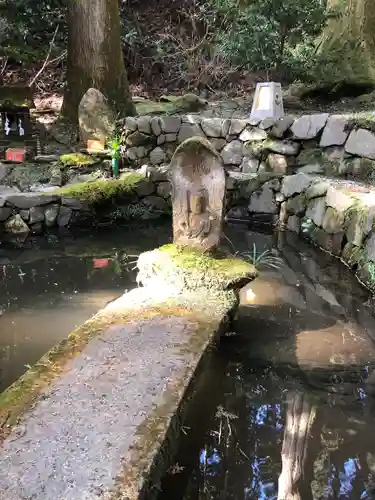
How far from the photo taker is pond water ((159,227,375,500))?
2.82 meters

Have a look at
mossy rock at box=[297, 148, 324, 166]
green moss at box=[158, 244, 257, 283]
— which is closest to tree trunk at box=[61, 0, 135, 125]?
mossy rock at box=[297, 148, 324, 166]

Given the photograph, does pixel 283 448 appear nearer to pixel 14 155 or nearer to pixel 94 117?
pixel 14 155

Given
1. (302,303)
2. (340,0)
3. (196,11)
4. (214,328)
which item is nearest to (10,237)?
(302,303)

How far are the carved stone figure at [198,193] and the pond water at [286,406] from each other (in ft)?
2.45

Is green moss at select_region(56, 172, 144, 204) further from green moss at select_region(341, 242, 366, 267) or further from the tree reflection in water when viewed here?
the tree reflection in water

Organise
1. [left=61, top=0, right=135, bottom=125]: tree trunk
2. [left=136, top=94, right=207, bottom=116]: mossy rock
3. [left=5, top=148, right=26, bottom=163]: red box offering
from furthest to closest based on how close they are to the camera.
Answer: [left=136, top=94, right=207, bottom=116]: mossy rock
[left=61, top=0, right=135, bottom=125]: tree trunk
[left=5, top=148, right=26, bottom=163]: red box offering

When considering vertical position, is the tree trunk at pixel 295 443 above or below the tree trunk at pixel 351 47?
below

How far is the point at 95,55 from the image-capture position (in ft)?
31.2

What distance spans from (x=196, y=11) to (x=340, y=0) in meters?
4.05

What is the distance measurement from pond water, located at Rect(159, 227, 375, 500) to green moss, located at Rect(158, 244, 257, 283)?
0.45m

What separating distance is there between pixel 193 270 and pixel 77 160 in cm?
470

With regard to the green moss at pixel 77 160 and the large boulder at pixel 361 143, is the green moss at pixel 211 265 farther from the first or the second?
the green moss at pixel 77 160

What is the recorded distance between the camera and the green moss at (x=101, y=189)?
26.2 feet

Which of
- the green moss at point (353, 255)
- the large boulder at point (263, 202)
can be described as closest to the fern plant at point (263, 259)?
the green moss at point (353, 255)
